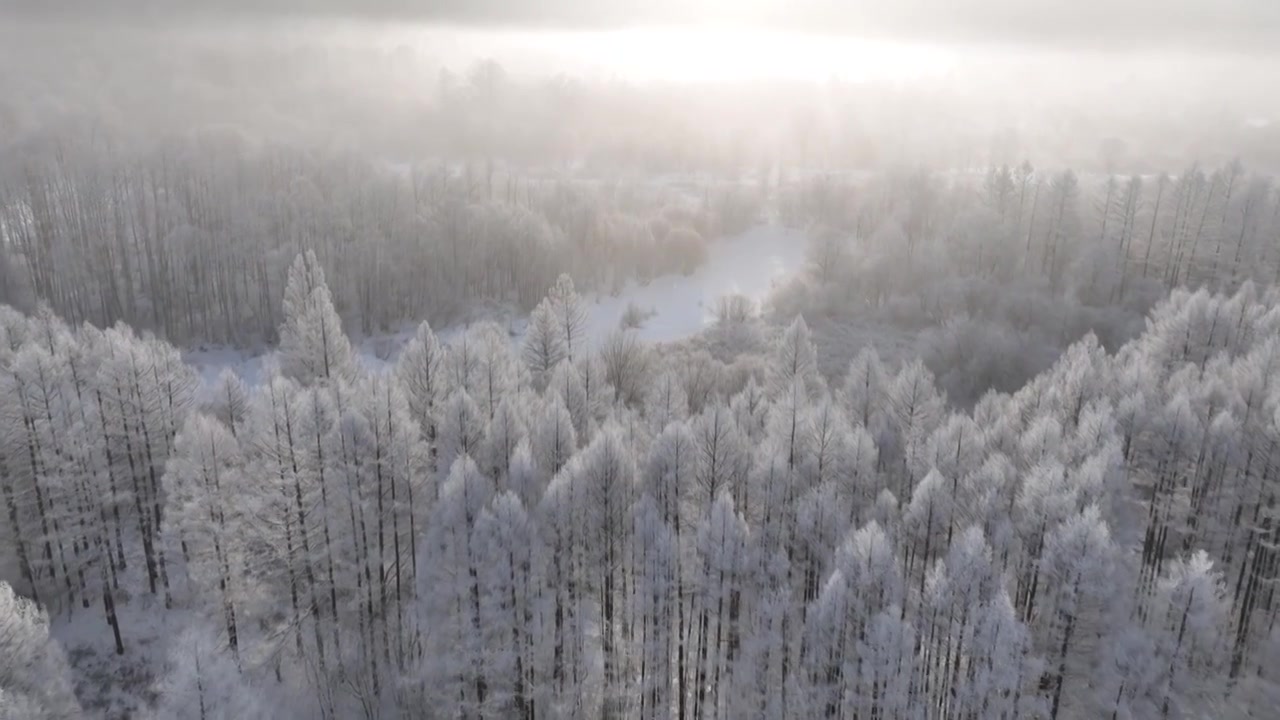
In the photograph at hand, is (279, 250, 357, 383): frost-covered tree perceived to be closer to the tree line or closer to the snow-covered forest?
the snow-covered forest

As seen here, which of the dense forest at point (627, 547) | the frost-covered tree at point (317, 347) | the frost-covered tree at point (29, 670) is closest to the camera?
the frost-covered tree at point (29, 670)

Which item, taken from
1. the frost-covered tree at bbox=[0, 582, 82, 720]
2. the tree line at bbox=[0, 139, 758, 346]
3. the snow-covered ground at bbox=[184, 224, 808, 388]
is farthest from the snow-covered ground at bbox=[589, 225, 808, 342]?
the frost-covered tree at bbox=[0, 582, 82, 720]

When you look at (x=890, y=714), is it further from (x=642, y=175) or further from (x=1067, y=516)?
(x=642, y=175)

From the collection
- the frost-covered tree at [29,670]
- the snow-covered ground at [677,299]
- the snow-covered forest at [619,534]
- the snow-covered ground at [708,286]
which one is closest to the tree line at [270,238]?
the snow-covered ground at [677,299]

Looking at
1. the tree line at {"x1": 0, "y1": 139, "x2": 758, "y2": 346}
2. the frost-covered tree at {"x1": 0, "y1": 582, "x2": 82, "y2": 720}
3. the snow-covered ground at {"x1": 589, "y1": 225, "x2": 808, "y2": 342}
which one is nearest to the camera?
the frost-covered tree at {"x1": 0, "y1": 582, "x2": 82, "y2": 720}

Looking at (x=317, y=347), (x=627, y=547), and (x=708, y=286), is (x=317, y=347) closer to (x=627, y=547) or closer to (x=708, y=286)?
(x=627, y=547)

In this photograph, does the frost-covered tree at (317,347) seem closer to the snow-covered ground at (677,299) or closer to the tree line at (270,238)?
the snow-covered ground at (677,299)

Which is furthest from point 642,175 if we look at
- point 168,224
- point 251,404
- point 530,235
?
point 251,404

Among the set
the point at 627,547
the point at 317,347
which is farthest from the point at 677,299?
the point at 627,547
